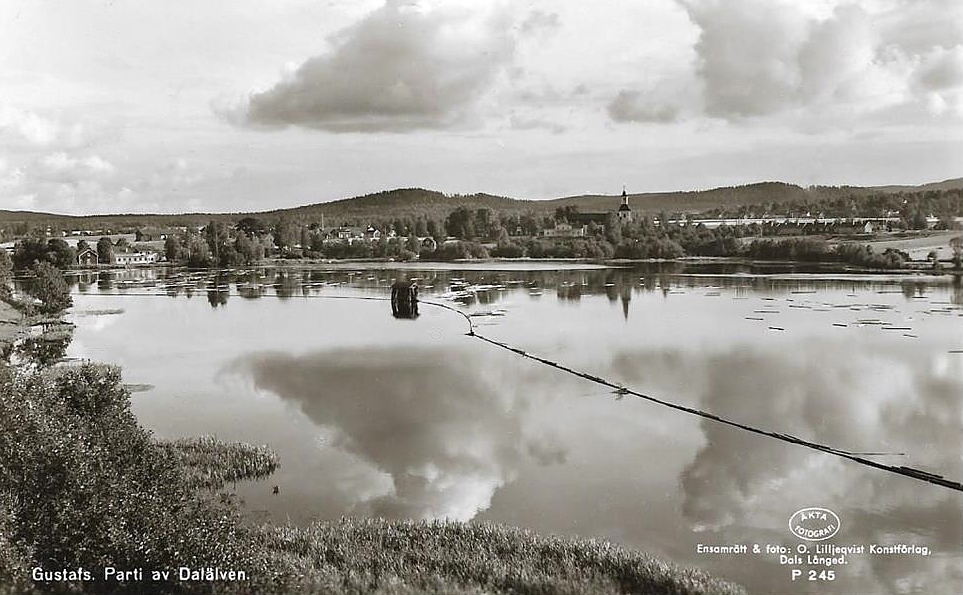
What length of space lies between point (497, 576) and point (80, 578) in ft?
13.6

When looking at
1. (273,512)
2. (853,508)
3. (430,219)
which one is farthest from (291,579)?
(430,219)

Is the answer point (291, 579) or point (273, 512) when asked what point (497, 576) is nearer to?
point (291, 579)

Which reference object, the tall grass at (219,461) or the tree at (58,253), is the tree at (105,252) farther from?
the tall grass at (219,461)

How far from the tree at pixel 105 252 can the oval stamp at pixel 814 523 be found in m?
69.4

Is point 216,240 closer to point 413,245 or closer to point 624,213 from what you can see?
point 413,245

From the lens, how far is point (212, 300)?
131 feet

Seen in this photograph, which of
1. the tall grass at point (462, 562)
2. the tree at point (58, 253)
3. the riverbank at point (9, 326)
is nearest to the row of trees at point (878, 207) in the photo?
the tall grass at point (462, 562)

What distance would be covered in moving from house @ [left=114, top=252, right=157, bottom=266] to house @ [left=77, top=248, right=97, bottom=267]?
81.8 inches

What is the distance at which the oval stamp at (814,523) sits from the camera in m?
9.46

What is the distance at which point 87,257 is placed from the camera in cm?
6725

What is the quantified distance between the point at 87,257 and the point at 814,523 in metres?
69.3

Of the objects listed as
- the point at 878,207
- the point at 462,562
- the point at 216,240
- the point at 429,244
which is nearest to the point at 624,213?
the point at 429,244

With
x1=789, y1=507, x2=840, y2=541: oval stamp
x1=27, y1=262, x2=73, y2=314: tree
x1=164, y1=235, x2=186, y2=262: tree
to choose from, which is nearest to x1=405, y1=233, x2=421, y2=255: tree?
x1=164, y1=235, x2=186, y2=262: tree

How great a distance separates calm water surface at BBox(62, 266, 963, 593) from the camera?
10.1 m
